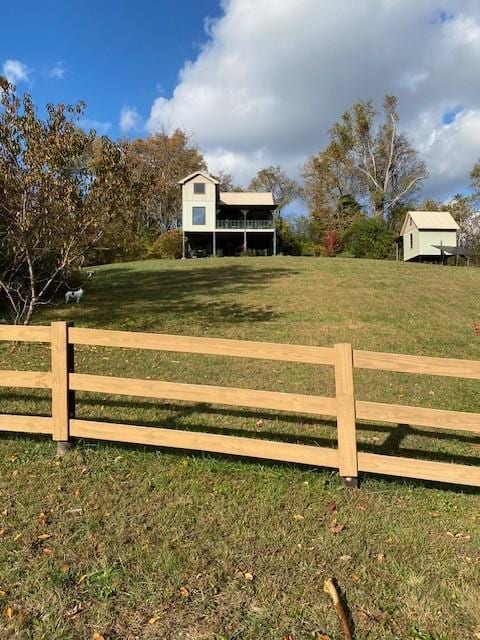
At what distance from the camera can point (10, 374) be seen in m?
4.67

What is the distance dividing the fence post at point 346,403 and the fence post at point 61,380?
7.42ft

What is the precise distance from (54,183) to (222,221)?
111 ft

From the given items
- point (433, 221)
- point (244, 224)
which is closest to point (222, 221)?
point (244, 224)

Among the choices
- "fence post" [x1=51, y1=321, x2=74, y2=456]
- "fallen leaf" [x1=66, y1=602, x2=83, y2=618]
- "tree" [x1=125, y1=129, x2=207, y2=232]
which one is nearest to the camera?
"fallen leaf" [x1=66, y1=602, x2=83, y2=618]

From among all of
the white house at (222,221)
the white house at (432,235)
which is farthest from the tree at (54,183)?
the white house at (432,235)

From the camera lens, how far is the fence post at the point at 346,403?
4039 mm

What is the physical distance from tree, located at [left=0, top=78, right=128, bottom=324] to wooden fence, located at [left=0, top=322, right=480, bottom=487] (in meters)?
5.35

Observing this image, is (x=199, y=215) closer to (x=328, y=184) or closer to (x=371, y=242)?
(x=371, y=242)

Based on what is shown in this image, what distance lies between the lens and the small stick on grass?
105 inches

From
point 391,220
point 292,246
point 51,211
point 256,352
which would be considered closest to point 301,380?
point 256,352

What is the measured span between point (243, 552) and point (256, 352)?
4.98ft

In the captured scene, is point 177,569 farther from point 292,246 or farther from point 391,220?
Answer: point 391,220

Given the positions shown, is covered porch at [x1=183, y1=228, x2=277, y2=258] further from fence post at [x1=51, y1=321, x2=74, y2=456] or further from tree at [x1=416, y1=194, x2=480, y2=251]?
fence post at [x1=51, y1=321, x2=74, y2=456]

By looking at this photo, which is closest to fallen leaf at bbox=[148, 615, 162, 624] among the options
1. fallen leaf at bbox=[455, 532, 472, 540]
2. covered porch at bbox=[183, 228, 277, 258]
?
fallen leaf at bbox=[455, 532, 472, 540]
